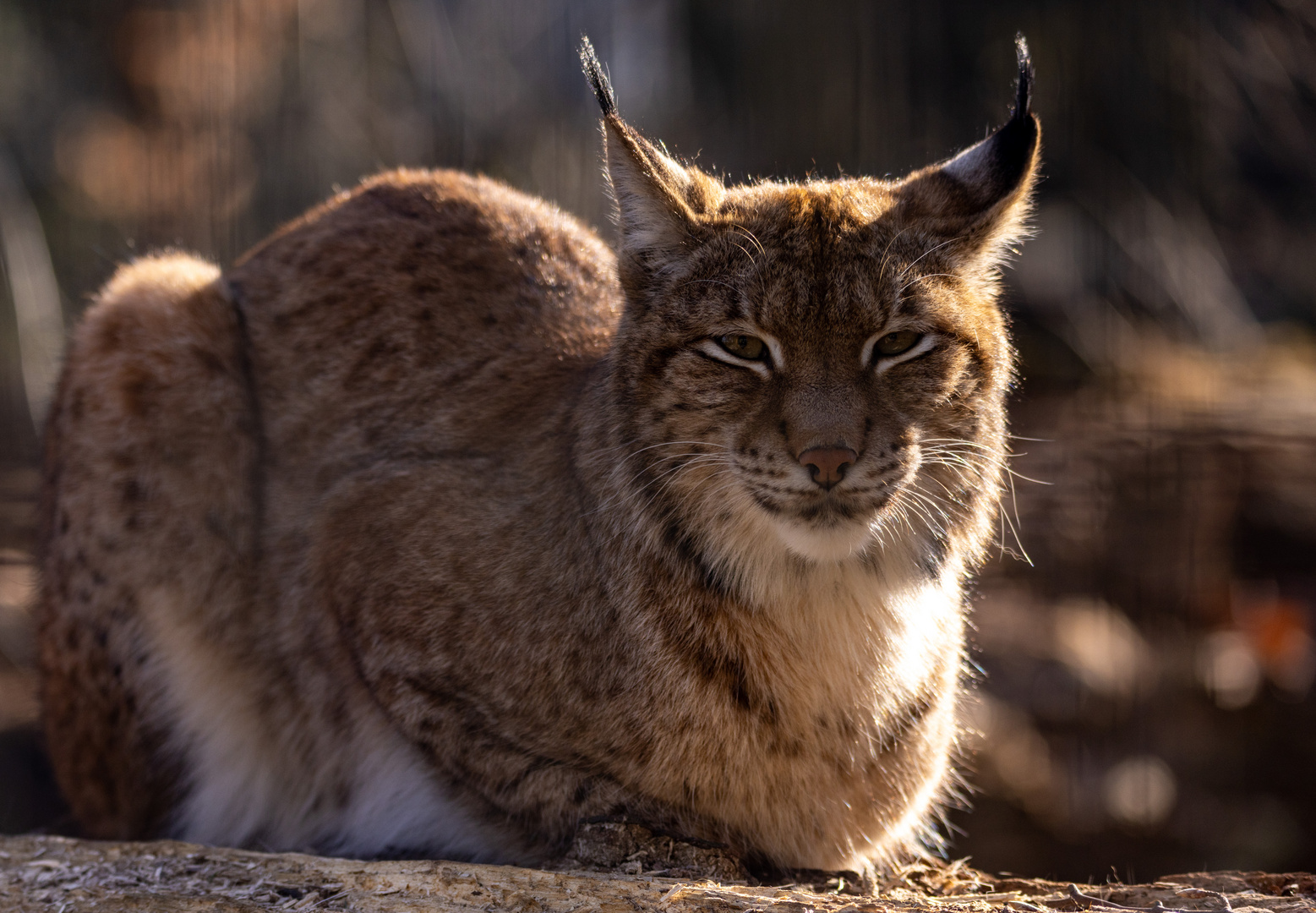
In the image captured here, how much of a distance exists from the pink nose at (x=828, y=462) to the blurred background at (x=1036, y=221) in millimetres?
1528

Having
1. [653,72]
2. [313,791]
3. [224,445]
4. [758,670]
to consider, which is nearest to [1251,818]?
[758,670]

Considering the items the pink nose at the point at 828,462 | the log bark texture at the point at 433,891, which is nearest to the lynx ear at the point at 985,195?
the pink nose at the point at 828,462

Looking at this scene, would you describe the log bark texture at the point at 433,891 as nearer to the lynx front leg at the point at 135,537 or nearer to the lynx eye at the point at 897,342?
the lynx front leg at the point at 135,537

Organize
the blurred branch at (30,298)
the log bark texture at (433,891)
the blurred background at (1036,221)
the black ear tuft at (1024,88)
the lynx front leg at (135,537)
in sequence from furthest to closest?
the blurred branch at (30,298) < the blurred background at (1036,221) < the lynx front leg at (135,537) < the black ear tuft at (1024,88) < the log bark texture at (433,891)

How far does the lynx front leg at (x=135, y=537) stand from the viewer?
4445mm

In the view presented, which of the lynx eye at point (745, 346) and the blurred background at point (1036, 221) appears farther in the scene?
the blurred background at point (1036, 221)

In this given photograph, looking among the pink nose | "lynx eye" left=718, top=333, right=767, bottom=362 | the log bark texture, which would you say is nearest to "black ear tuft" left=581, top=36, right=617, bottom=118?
"lynx eye" left=718, top=333, right=767, bottom=362

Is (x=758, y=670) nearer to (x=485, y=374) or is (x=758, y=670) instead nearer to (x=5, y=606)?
(x=485, y=374)

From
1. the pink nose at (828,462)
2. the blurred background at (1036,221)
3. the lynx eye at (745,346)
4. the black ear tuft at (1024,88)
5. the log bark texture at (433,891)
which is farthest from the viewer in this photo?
the blurred background at (1036,221)

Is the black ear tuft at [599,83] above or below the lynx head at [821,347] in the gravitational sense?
above

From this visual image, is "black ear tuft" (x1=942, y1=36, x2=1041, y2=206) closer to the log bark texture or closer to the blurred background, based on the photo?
the blurred background

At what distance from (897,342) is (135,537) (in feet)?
9.40

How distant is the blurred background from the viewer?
7641 millimetres

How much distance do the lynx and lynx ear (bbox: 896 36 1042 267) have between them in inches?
0.5
